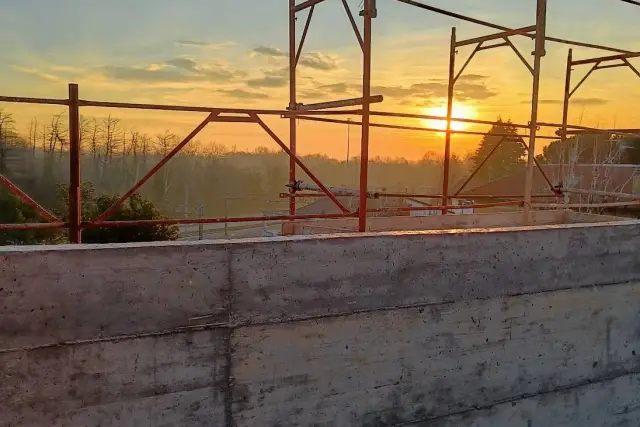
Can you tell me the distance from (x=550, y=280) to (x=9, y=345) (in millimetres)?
3240

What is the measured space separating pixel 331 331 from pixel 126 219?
11.9m

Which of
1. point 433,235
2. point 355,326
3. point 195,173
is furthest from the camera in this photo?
point 195,173

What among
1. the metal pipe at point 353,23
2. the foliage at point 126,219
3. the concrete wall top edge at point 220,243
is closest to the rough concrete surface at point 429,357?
the concrete wall top edge at point 220,243

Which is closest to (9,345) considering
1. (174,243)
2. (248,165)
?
(174,243)

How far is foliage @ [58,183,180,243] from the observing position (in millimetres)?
12688

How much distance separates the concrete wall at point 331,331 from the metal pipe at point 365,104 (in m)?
1.47

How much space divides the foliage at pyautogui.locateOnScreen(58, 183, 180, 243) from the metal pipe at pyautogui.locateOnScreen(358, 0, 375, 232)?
28.0 ft

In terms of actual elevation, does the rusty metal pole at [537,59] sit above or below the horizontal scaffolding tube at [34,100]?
above

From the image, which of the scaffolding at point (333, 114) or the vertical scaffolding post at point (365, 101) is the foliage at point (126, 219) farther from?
the vertical scaffolding post at point (365, 101)

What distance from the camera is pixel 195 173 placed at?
41656 mm

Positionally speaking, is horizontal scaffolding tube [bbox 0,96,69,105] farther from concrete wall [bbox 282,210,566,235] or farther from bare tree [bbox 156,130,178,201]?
bare tree [bbox 156,130,178,201]

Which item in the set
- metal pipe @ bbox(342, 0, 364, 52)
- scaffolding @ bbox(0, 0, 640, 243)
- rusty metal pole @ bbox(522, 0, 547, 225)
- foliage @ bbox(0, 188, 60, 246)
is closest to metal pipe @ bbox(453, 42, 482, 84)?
scaffolding @ bbox(0, 0, 640, 243)

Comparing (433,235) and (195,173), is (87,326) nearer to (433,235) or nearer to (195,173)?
(433,235)

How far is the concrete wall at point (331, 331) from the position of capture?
7.80ft
